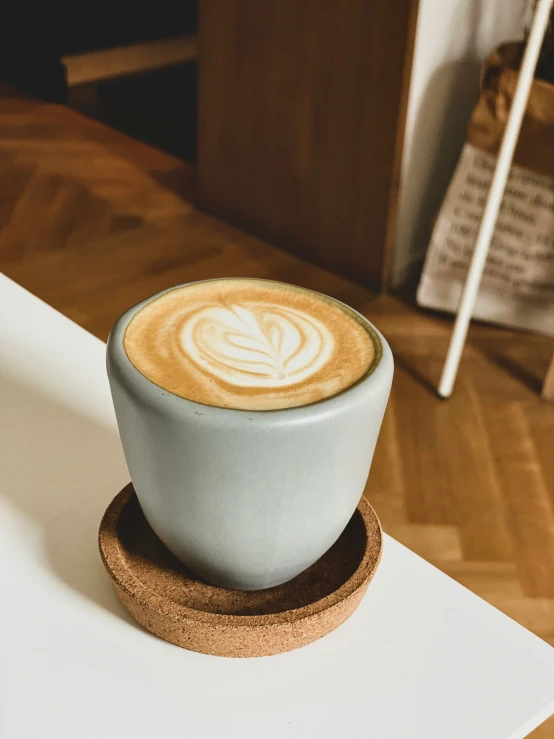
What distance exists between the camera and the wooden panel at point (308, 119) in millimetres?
1713

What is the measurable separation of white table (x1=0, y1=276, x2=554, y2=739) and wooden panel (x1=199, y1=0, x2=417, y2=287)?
128 cm

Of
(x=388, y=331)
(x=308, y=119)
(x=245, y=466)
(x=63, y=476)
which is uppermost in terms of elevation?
(x=245, y=466)

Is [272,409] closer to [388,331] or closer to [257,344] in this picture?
[257,344]

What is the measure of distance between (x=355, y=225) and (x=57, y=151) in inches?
45.0

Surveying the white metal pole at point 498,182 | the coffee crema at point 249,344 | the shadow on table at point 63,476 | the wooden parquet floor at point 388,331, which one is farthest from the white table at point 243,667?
the white metal pole at point 498,182

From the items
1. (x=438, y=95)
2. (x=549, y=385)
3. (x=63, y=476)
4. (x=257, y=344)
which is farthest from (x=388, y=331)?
(x=257, y=344)

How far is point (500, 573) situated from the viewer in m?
1.21

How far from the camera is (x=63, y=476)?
709 millimetres

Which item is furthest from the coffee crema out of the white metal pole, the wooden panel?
the wooden panel

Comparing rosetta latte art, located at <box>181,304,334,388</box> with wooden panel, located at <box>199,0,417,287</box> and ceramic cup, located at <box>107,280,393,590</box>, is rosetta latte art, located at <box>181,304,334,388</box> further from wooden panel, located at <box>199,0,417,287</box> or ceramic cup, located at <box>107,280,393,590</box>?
wooden panel, located at <box>199,0,417,287</box>

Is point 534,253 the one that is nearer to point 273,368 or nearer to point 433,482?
point 433,482

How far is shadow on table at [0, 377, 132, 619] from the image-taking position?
2.05 ft

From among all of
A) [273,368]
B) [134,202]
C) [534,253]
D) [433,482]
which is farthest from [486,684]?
[134,202]

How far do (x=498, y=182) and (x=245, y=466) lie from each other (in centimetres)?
114
